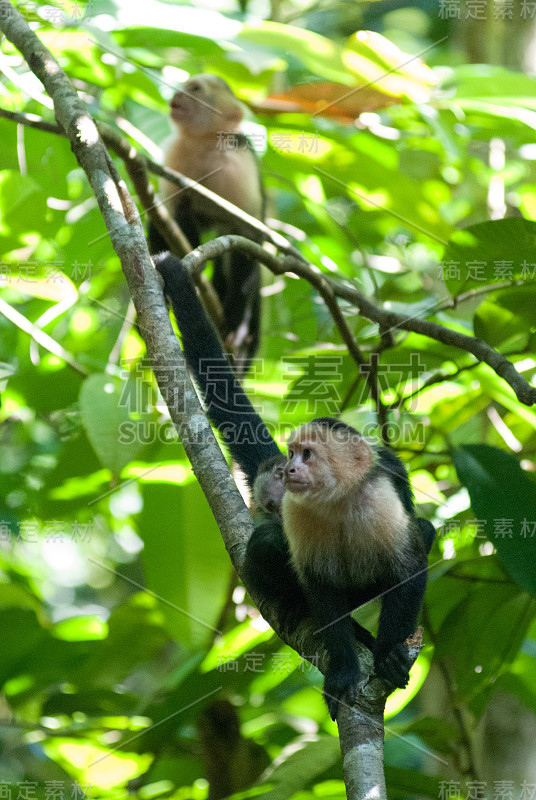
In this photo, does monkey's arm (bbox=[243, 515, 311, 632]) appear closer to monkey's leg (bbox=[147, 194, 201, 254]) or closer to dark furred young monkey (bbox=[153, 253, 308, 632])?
dark furred young monkey (bbox=[153, 253, 308, 632])

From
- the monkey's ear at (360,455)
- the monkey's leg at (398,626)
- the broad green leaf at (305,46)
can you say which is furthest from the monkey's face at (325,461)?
the broad green leaf at (305,46)

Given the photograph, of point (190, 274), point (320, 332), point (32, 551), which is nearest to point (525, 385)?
point (190, 274)

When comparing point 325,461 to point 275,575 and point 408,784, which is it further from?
point 408,784

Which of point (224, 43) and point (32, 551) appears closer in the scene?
point (224, 43)

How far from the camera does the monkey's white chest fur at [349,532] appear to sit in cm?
150

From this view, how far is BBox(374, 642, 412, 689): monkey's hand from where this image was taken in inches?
50.8

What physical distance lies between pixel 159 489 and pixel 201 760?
809 millimetres

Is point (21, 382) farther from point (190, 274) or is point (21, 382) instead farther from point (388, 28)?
point (388, 28)

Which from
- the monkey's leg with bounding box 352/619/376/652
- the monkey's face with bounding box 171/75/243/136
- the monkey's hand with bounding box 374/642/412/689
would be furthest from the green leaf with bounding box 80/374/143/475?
the monkey's face with bounding box 171/75/243/136

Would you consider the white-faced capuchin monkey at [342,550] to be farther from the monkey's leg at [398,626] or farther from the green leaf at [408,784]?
the green leaf at [408,784]

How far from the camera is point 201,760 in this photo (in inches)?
84.5

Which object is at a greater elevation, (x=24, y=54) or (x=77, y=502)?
(x=24, y=54)

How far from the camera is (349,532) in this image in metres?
1.54

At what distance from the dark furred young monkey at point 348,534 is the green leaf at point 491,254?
1.82 feet
